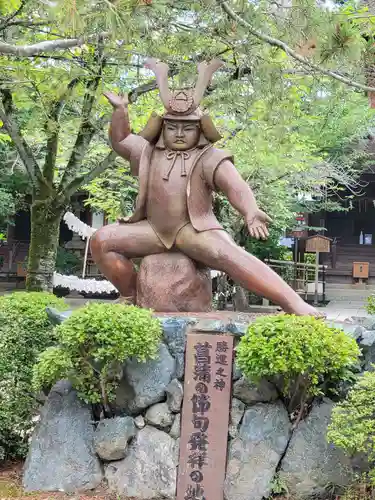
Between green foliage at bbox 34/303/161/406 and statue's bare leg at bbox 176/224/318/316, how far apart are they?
0.83 metres

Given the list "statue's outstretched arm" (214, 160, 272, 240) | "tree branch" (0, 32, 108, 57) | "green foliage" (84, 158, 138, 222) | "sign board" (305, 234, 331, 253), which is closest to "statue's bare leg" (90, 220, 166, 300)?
"statue's outstretched arm" (214, 160, 272, 240)

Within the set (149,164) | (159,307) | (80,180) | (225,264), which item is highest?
(80,180)

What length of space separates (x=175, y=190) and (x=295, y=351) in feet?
6.40

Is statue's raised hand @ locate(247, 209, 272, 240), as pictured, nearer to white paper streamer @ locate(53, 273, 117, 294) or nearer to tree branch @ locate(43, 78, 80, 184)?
→ tree branch @ locate(43, 78, 80, 184)

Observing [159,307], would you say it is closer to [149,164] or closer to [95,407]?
[95,407]

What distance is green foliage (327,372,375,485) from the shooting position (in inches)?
130

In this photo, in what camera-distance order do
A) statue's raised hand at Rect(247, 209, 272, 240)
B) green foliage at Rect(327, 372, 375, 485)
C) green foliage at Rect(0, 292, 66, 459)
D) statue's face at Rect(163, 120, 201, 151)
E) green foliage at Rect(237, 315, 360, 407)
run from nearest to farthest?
green foliage at Rect(327, 372, 375, 485) → green foliage at Rect(237, 315, 360, 407) → statue's raised hand at Rect(247, 209, 272, 240) → green foliage at Rect(0, 292, 66, 459) → statue's face at Rect(163, 120, 201, 151)

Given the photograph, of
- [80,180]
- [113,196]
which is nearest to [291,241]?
[113,196]

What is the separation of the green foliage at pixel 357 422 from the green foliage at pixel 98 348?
1.39 meters

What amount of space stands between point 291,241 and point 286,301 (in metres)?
16.4

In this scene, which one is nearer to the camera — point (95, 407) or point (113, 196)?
point (95, 407)

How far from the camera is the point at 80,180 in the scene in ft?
24.7

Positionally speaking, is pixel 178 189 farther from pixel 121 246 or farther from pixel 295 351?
pixel 295 351

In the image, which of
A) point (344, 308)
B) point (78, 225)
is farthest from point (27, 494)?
point (344, 308)
